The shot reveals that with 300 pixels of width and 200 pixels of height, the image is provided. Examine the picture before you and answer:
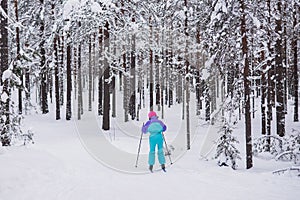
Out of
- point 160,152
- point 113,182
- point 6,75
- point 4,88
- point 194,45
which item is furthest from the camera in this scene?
point 194,45

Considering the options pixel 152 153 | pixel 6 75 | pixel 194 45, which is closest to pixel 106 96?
pixel 194 45

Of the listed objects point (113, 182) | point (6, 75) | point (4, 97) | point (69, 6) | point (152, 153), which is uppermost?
point (69, 6)

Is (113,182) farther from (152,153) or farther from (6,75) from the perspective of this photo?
(6,75)

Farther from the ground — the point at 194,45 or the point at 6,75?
the point at 194,45

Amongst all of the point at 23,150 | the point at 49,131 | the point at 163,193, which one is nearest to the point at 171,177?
the point at 163,193

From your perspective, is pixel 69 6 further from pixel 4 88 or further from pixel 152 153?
pixel 152 153

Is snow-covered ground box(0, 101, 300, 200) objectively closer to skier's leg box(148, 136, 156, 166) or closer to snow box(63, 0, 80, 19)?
skier's leg box(148, 136, 156, 166)

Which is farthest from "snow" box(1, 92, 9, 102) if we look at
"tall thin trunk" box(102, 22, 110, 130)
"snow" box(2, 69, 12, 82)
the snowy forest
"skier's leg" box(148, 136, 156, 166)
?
"tall thin trunk" box(102, 22, 110, 130)

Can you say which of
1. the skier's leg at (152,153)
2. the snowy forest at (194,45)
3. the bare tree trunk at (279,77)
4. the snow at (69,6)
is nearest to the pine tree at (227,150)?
the snowy forest at (194,45)

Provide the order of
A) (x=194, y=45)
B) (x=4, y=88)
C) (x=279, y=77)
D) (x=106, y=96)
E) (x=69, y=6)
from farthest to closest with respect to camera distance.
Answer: (x=194, y=45) < (x=279, y=77) < (x=106, y=96) < (x=69, y=6) < (x=4, y=88)

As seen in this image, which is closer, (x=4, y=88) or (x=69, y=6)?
(x=4, y=88)

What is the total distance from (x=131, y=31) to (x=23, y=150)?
42.5 ft

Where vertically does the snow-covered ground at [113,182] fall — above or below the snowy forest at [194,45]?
below

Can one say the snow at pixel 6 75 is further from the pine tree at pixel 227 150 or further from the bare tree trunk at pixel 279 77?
the bare tree trunk at pixel 279 77
